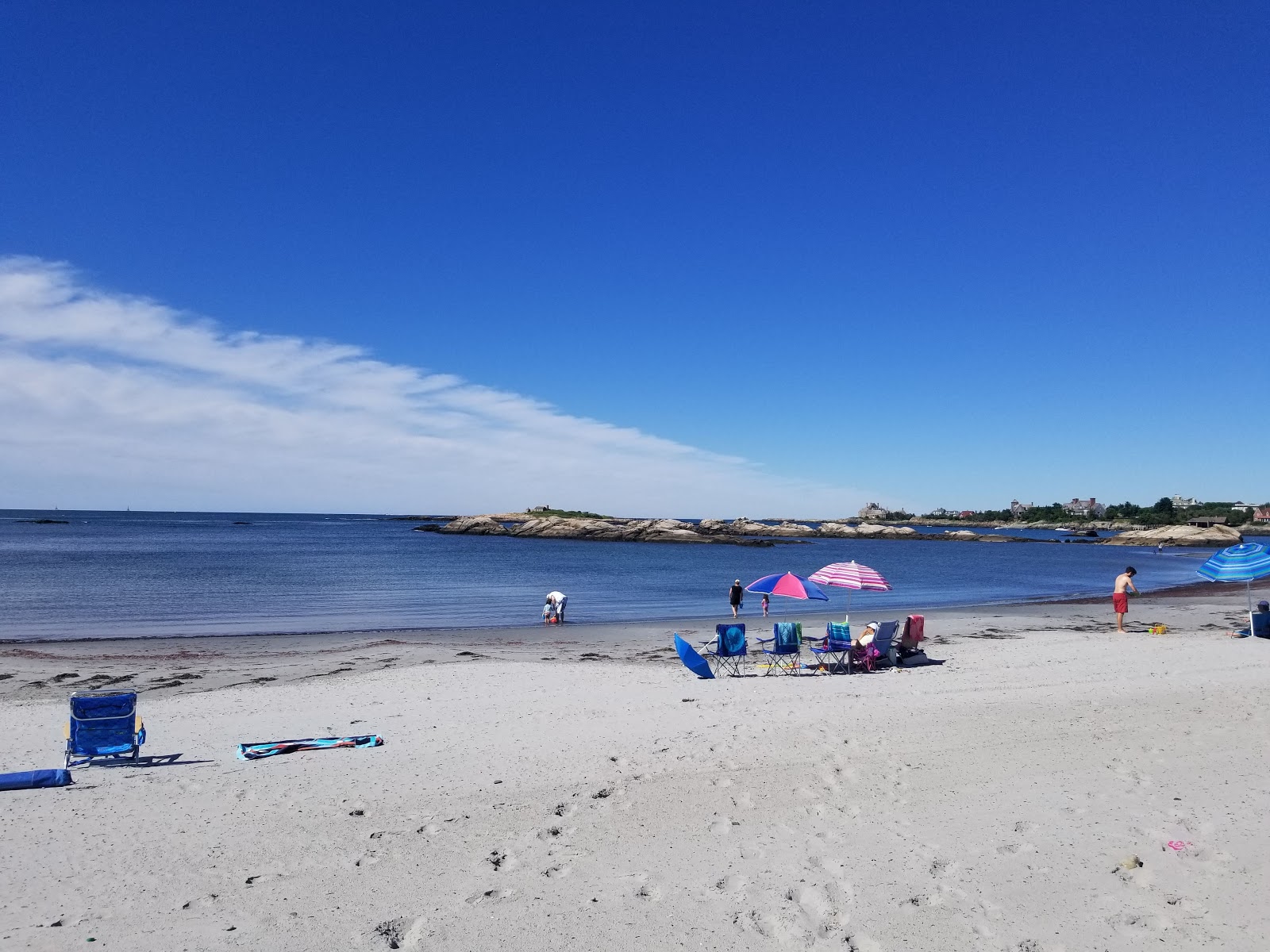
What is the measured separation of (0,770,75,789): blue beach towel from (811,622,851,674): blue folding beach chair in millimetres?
10975

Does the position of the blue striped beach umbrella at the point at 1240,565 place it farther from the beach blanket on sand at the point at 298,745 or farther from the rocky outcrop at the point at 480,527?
the rocky outcrop at the point at 480,527

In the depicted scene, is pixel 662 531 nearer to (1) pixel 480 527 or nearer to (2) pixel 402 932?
(1) pixel 480 527

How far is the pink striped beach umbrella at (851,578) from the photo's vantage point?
49.9 ft

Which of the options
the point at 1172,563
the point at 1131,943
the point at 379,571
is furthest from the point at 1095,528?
the point at 1131,943

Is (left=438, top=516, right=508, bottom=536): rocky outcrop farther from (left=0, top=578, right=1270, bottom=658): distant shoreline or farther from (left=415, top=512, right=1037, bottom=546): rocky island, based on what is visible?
(left=0, top=578, right=1270, bottom=658): distant shoreline

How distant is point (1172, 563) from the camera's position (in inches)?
2477

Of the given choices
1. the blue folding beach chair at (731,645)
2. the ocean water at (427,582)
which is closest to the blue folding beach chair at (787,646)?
the blue folding beach chair at (731,645)

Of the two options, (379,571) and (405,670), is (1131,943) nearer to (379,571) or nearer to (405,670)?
(405,670)

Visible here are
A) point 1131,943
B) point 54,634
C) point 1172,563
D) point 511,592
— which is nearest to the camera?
point 1131,943

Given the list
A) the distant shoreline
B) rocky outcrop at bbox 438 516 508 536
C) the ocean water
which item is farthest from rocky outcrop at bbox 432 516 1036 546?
the distant shoreline

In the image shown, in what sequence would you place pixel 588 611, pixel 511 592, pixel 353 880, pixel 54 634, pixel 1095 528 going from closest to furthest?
pixel 353 880, pixel 54 634, pixel 588 611, pixel 511 592, pixel 1095 528

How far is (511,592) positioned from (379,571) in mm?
14976

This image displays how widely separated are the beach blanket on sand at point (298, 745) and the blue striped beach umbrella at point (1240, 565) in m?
16.1

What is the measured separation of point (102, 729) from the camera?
28.0 ft
